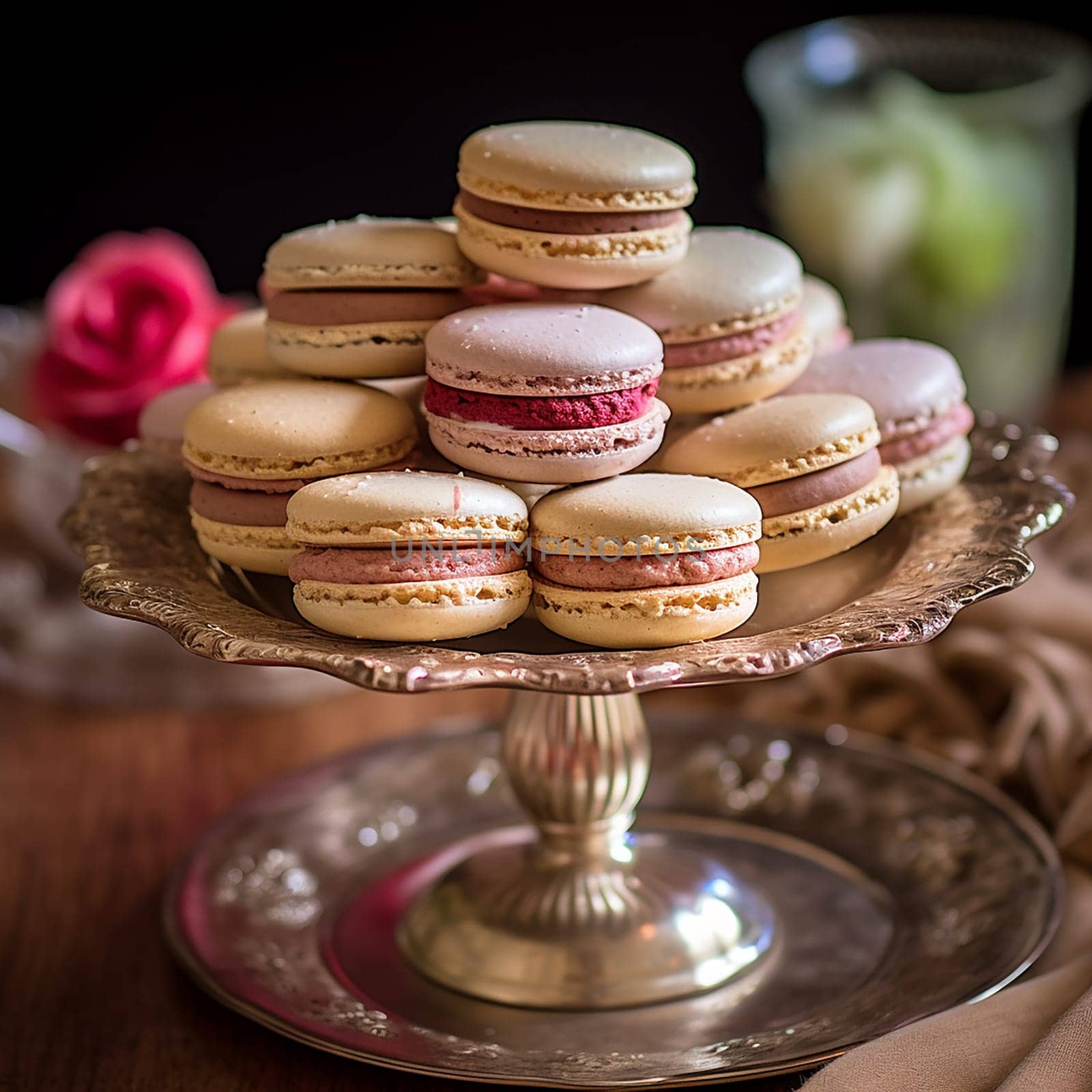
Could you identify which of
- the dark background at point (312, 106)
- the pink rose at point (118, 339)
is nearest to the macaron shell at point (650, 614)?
the pink rose at point (118, 339)

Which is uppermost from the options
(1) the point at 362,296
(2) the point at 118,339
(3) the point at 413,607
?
(1) the point at 362,296

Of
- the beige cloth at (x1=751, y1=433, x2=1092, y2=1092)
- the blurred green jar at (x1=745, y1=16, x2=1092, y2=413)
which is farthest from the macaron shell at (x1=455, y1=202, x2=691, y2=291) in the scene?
the blurred green jar at (x1=745, y1=16, x2=1092, y2=413)

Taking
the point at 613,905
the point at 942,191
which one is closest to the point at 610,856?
the point at 613,905

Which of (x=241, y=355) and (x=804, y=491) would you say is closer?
(x=804, y=491)

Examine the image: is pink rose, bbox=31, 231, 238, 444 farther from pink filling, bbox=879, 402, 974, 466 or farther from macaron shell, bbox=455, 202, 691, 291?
pink filling, bbox=879, 402, 974, 466

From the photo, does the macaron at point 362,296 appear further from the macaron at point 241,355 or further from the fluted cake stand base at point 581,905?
the fluted cake stand base at point 581,905

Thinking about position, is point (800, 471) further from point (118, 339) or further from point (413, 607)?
point (118, 339)
